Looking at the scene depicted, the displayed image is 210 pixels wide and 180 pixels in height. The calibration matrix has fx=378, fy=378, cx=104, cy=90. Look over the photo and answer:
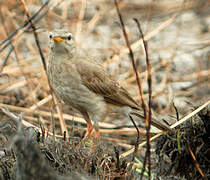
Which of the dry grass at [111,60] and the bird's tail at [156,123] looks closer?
the bird's tail at [156,123]

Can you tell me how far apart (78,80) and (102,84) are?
0.35m

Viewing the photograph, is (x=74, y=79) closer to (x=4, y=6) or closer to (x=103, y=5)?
(x=4, y=6)

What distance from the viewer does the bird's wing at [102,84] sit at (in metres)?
3.81

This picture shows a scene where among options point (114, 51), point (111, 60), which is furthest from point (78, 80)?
point (111, 60)

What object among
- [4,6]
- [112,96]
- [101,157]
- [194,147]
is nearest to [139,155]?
[112,96]

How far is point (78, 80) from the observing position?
372cm

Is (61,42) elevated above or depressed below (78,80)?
above

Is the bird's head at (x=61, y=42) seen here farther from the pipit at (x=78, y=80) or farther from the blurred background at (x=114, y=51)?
the blurred background at (x=114, y=51)

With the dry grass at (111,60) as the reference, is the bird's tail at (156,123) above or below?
below

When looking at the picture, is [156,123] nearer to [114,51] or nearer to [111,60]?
[114,51]

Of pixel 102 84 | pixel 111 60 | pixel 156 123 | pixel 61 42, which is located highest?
pixel 111 60

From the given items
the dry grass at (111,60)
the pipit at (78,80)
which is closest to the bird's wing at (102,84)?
the pipit at (78,80)

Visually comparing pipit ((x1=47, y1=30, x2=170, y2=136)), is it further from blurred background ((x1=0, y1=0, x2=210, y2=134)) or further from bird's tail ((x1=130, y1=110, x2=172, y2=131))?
blurred background ((x1=0, y1=0, x2=210, y2=134))

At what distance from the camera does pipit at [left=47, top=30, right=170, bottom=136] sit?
3.66 m
